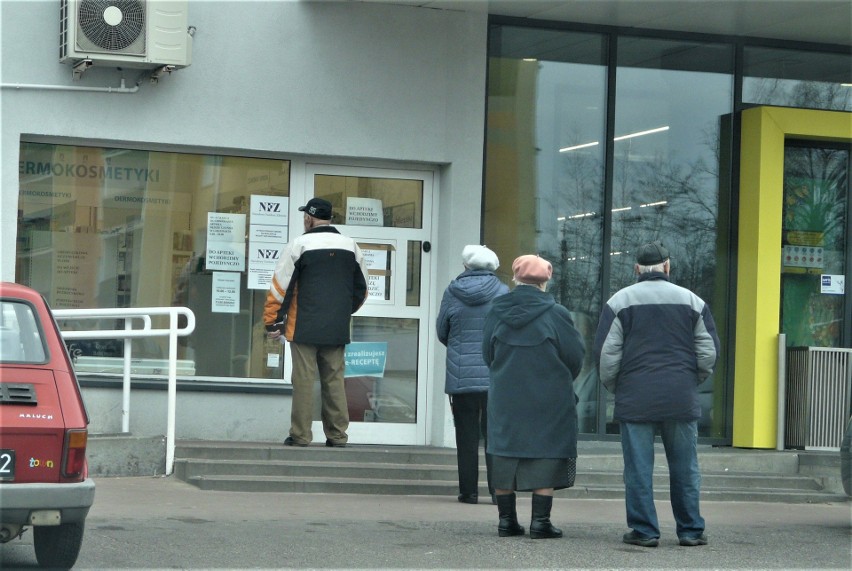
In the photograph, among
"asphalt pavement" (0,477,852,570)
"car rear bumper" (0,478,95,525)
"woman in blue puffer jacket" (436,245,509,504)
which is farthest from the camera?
"woman in blue puffer jacket" (436,245,509,504)

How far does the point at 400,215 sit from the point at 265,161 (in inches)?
53.0

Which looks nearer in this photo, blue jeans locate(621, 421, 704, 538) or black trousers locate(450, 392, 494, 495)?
blue jeans locate(621, 421, 704, 538)

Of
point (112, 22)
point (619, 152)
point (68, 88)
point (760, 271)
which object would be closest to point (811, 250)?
point (760, 271)

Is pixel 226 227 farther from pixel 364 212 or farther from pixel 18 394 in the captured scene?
pixel 18 394

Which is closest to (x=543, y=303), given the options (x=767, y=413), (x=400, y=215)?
(x=400, y=215)

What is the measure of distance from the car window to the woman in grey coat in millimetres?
2759

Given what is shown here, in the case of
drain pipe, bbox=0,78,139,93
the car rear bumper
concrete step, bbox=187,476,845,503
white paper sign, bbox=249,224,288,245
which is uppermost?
drain pipe, bbox=0,78,139,93

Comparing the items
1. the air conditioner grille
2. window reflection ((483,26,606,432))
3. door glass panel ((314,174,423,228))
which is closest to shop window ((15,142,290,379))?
door glass panel ((314,174,423,228))

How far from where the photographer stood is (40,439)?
5.88m

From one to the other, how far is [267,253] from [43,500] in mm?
5733

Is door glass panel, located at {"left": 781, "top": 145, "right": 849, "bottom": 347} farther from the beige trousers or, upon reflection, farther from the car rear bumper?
the car rear bumper

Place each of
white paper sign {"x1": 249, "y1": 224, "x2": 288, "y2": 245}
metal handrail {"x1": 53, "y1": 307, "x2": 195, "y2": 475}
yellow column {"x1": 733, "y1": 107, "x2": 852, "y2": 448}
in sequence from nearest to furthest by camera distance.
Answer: metal handrail {"x1": 53, "y1": 307, "x2": 195, "y2": 475}, white paper sign {"x1": 249, "y1": 224, "x2": 288, "y2": 245}, yellow column {"x1": 733, "y1": 107, "x2": 852, "y2": 448}

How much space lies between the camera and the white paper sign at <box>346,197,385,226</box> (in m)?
11.6

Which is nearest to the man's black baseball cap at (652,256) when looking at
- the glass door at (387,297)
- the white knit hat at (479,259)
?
the white knit hat at (479,259)
